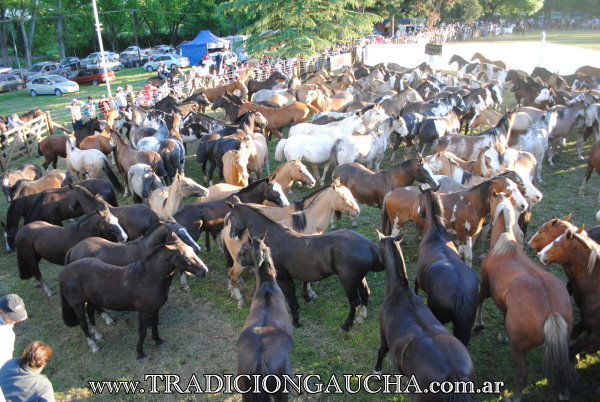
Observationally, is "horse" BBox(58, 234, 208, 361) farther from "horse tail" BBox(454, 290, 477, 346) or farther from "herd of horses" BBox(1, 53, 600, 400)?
"horse tail" BBox(454, 290, 477, 346)

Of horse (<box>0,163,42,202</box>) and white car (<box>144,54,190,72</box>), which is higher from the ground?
white car (<box>144,54,190,72</box>)

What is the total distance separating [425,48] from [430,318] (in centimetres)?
3405

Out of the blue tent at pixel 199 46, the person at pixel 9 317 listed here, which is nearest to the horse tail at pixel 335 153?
the person at pixel 9 317

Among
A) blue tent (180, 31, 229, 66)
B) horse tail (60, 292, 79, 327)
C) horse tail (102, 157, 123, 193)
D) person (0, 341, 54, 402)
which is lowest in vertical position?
horse tail (60, 292, 79, 327)

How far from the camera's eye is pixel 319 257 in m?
5.98

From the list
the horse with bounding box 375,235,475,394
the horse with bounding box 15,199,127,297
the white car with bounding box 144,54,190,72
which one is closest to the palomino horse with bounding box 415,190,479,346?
the horse with bounding box 375,235,475,394

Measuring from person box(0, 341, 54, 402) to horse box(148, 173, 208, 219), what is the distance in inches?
168

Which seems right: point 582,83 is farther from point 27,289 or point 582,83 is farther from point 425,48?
point 27,289

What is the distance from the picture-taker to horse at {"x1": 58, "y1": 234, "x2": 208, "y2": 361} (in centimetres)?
574

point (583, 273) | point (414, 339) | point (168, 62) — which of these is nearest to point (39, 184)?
point (414, 339)

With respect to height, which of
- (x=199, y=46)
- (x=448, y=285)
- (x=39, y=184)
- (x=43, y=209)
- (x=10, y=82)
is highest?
(x=199, y=46)

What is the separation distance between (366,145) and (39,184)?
797 centimetres

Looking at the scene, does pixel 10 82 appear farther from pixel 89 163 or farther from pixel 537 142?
pixel 537 142

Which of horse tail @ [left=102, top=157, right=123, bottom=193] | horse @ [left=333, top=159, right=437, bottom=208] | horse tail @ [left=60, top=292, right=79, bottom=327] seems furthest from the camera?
horse tail @ [left=102, top=157, right=123, bottom=193]
